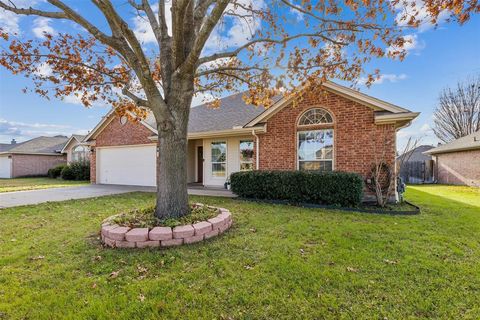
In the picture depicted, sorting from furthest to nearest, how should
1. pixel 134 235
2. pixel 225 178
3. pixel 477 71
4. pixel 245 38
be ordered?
pixel 477 71 < pixel 225 178 < pixel 245 38 < pixel 134 235

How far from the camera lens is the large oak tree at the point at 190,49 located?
4.94 metres

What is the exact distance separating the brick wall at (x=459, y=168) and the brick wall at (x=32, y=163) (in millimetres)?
36236

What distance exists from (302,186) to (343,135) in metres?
2.57

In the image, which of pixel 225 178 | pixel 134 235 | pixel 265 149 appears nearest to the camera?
pixel 134 235

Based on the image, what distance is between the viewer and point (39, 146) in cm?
2734

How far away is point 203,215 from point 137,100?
2.94 meters

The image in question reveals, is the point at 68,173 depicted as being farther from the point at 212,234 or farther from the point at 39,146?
the point at 212,234

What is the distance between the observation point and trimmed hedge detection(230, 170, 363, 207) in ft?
24.5

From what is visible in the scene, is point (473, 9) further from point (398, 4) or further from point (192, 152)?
point (192, 152)

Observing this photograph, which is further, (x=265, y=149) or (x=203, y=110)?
(x=203, y=110)

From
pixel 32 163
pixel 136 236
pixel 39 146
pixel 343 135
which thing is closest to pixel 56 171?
pixel 32 163

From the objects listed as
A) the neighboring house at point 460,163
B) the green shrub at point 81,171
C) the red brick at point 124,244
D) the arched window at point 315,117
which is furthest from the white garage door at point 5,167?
the neighboring house at point 460,163

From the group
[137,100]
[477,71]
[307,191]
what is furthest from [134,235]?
[477,71]

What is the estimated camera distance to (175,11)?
483cm
